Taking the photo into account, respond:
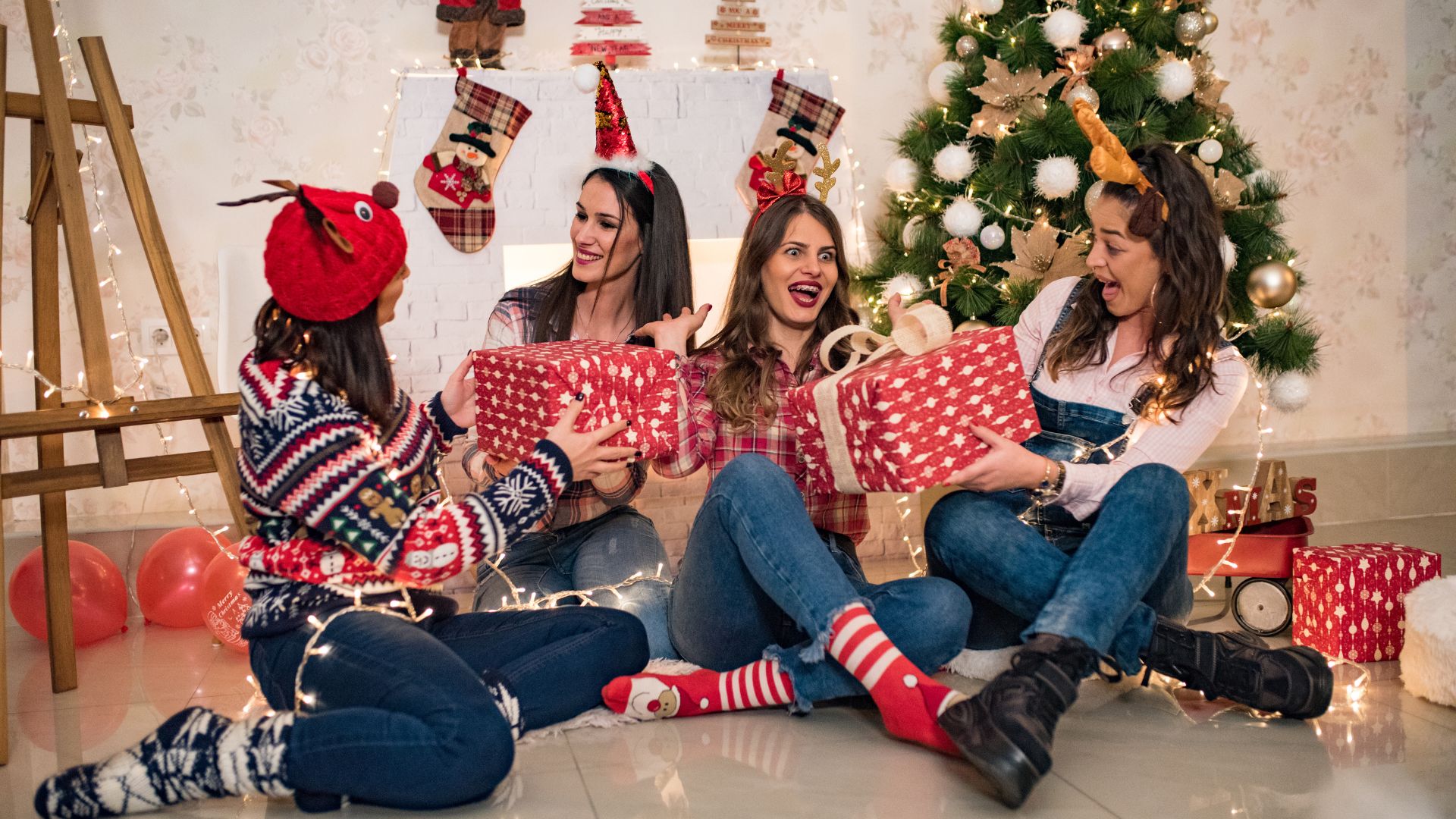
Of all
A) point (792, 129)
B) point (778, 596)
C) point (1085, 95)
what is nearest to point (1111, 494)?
point (778, 596)

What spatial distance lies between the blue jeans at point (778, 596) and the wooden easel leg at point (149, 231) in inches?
41.5

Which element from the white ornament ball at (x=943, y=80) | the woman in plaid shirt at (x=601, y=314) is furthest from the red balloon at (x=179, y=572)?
the white ornament ball at (x=943, y=80)

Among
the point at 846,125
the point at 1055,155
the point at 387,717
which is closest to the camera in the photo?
the point at 387,717

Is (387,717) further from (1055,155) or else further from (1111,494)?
(1055,155)

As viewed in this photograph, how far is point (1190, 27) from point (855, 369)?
5.75ft

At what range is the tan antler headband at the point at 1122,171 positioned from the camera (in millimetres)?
2070

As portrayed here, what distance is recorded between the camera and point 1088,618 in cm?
174

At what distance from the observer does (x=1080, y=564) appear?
180 cm

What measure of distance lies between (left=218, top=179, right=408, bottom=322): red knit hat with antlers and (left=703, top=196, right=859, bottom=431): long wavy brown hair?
0.74 meters

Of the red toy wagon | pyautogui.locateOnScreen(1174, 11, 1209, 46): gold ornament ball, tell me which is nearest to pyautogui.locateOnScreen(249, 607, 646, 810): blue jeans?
the red toy wagon

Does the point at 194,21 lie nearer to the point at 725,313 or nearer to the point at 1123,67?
the point at 725,313

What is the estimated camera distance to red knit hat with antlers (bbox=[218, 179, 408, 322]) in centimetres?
159

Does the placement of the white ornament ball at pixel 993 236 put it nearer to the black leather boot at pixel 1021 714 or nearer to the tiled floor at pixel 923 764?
the tiled floor at pixel 923 764

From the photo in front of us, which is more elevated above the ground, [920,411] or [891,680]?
[920,411]
